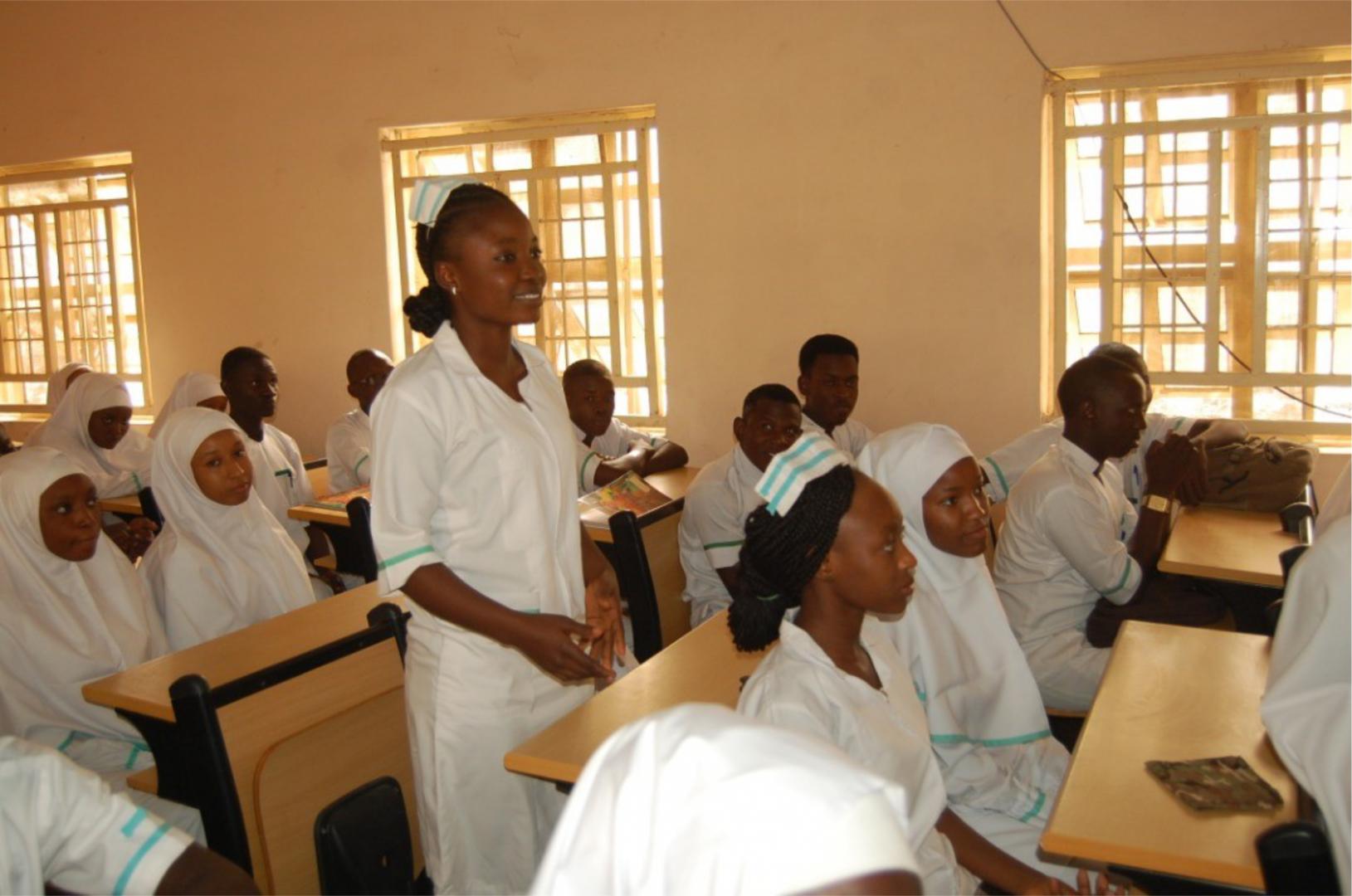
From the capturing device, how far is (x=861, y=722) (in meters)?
1.72

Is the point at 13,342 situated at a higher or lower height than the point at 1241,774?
higher

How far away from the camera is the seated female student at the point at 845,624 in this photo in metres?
1.73

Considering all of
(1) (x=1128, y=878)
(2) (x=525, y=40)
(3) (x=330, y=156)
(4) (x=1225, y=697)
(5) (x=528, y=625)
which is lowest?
(1) (x=1128, y=878)

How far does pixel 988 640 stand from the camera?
2.40 m

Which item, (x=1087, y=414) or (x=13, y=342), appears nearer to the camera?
(x=1087, y=414)

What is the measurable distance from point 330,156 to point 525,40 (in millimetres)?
1409

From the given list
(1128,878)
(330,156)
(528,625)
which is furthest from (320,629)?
(330,156)

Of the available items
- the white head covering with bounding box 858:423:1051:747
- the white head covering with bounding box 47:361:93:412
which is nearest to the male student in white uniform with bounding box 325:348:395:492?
the white head covering with bounding box 47:361:93:412

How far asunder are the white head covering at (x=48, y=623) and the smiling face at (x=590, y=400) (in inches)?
98.2

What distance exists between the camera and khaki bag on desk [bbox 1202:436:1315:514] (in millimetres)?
4129

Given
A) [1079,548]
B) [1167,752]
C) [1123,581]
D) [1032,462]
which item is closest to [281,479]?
[1032,462]

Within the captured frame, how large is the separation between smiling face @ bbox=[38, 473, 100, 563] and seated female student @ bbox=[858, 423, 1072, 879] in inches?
76.5

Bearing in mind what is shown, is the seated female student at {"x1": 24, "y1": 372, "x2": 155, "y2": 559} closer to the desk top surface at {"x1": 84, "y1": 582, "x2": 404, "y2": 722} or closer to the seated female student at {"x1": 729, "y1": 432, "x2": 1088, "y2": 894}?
the desk top surface at {"x1": 84, "y1": 582, "x2": 404, "y2": 722}

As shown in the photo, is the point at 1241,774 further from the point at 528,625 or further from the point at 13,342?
the point at 13,342
